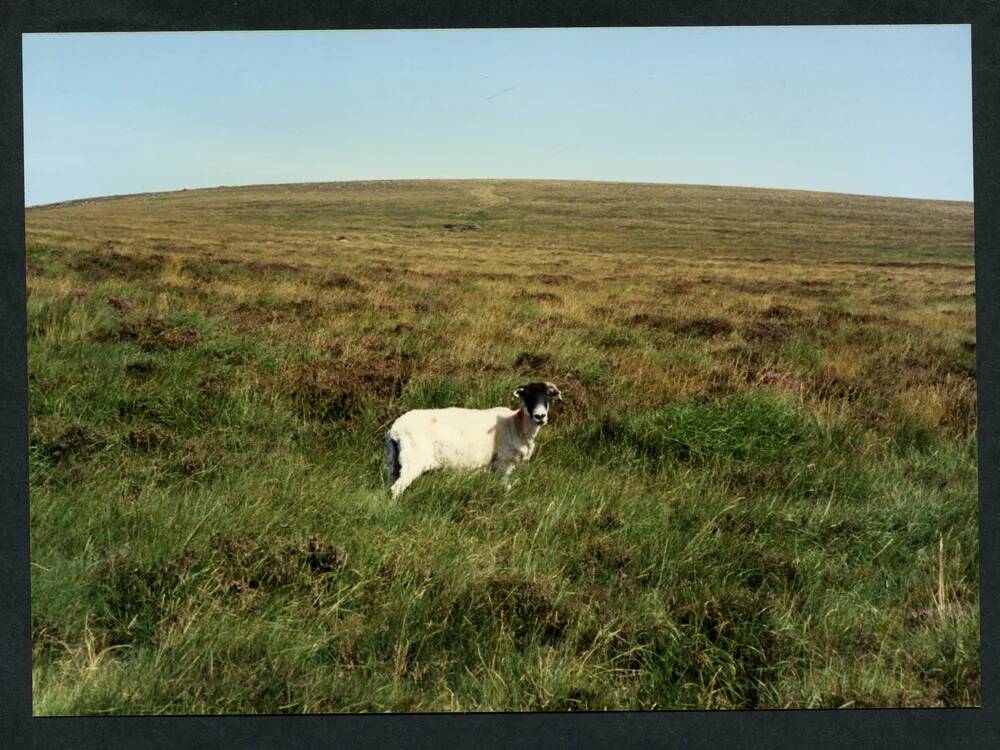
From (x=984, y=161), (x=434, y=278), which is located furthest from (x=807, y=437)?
(x=434, y=278)

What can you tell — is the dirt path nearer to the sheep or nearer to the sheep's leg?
the sheep

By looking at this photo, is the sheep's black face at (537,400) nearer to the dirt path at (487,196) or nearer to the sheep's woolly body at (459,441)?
the sheep's woolly body at (459,441)

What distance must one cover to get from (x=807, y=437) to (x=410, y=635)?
170 inches


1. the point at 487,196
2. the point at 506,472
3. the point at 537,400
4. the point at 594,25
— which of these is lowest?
the point at 506,472

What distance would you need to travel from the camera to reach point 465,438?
5.87 m

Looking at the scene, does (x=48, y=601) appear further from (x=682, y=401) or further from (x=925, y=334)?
(x=925, y=334)

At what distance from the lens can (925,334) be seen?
1234 cm

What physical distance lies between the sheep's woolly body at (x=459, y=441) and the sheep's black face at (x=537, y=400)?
0.17m

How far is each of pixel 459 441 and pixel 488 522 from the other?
951mm

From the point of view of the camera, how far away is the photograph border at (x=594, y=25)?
13.3 feet

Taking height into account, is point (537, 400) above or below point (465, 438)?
above

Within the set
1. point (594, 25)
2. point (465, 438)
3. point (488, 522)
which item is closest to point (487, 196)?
point (465, 438)

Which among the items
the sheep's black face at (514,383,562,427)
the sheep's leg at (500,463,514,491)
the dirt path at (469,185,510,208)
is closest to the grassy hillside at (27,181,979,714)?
the sheep's leg at (500,463,514,491)

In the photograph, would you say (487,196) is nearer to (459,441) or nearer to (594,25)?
(459,441)
